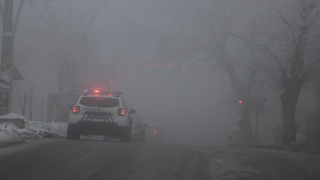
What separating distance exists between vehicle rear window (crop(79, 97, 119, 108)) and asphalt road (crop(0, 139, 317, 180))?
13.2ft

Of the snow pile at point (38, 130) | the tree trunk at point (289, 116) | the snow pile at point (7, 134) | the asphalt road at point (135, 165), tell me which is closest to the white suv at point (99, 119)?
the snow pile at point (38, 130)

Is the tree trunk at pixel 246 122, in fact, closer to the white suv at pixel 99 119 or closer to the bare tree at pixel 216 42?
the bare tree at pixel 216 42

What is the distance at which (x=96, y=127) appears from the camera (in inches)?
575

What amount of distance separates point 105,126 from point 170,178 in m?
7.37

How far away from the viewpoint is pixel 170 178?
748cm

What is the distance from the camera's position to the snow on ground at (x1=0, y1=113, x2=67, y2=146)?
12.0m

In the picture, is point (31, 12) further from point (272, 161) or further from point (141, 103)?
point (272, 161)

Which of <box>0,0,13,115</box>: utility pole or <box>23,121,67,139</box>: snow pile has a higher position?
<box>0,0,13,115</box>: utility pole

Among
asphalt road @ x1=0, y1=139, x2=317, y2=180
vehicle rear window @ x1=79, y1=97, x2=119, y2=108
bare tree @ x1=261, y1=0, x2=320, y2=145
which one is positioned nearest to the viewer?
asphalt road @ x1=0, y1=139, x2=317, y2=180

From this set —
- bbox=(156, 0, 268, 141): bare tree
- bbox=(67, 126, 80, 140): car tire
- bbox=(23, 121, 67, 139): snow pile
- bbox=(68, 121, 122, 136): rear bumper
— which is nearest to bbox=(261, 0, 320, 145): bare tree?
bbox=(156, 0, 268, 141): bare tree

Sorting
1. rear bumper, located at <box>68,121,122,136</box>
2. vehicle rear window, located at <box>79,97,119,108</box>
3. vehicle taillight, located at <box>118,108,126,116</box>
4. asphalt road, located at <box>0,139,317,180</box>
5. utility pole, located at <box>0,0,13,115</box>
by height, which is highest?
utility pole, located at <box>0,0,13,115</box>

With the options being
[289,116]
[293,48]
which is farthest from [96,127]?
[293,48]

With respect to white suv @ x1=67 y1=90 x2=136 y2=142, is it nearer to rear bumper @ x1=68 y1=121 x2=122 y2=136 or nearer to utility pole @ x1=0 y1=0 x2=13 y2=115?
rear bumper @ x1=68 y1=121 x2=122 y2=136

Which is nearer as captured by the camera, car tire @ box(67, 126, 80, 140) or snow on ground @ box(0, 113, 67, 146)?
snow on ground @ box(0, 113, 67, 146)
